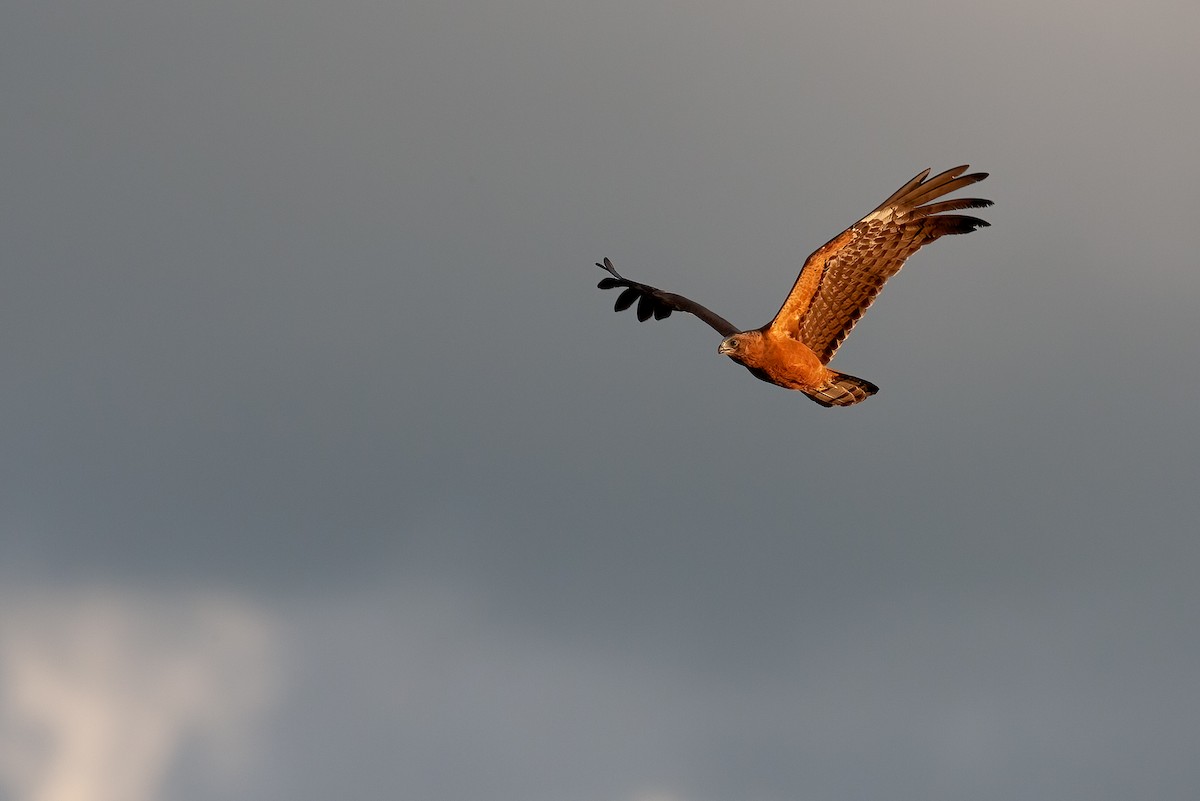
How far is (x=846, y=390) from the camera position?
30234 mm

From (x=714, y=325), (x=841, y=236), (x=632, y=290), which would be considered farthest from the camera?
(x=632, y=290)

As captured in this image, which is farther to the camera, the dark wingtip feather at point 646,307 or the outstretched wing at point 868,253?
the dark wingtip feather at point 646,307

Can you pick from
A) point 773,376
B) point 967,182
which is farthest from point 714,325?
point 967,182

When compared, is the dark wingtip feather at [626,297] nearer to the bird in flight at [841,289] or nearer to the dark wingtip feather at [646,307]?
the dark wingtip feather at [646,307]

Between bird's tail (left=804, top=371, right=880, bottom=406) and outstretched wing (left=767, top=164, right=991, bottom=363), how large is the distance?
906mm

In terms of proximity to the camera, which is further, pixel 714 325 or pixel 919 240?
pixel 714 325

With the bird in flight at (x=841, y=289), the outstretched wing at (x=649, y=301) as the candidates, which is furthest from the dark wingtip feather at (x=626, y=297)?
the bird in flight at (x=841, y=289)

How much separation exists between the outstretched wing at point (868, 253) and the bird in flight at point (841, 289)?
17 mm

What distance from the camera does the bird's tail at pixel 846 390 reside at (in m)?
30.2

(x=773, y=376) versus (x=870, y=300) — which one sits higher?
(x=870, y=300)

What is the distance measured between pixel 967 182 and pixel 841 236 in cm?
236

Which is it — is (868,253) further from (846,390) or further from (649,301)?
(649,301)

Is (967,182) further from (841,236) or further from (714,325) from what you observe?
(714,325)

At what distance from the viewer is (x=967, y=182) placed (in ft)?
97.0
